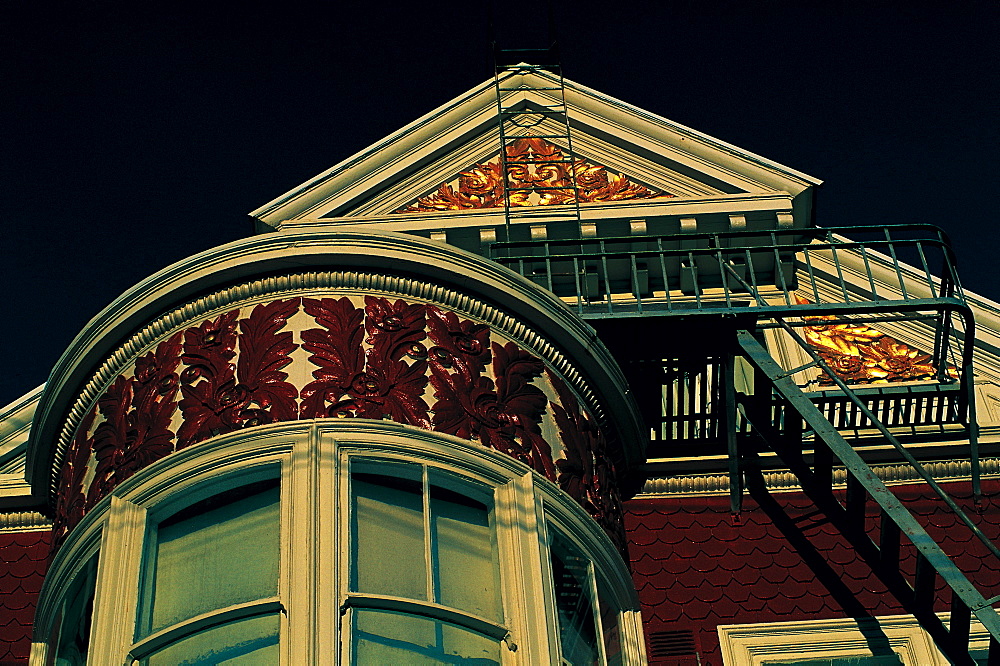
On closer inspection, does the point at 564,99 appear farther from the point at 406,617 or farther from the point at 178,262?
the point at 406,617

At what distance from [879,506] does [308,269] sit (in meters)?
4.75

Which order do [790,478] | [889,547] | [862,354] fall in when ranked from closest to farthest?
[889,547]
[790,478]
[862,354]

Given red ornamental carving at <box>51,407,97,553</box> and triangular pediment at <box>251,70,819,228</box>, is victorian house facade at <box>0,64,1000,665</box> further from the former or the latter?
triangular pediment at <box>251,70,819,228</box>

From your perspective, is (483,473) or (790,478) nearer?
(483,473)

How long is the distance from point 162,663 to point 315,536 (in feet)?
3.81

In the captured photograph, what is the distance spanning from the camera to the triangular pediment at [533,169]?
1554 cm

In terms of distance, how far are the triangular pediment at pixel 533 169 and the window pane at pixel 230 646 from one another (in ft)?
22.1

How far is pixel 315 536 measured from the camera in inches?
368

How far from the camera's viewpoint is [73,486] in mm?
11234

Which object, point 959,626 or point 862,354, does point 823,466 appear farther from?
point 862,354

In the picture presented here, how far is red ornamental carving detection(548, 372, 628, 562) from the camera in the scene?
11031 mm


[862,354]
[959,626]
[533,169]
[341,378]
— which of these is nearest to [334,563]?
[341,378]

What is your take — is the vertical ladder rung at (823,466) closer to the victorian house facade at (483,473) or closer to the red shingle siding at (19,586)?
the victorian house facade at (483,473)

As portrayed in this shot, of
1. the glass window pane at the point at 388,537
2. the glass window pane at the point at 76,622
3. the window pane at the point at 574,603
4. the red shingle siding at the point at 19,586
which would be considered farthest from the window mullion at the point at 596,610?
the red shingle siding at the point at 19,586
